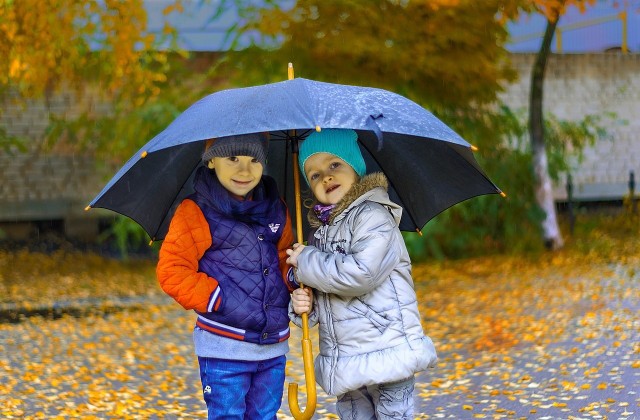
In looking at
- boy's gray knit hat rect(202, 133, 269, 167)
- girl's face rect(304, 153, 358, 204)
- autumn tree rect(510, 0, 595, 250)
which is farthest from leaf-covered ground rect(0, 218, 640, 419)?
boy's gray knit hat rect(202, 133, 269, 167)

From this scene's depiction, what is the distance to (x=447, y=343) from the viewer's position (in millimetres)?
7531

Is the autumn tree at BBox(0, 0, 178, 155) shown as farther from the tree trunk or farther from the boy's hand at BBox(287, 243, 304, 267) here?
the boy's hand at BBox(287, 243, 304, 267)

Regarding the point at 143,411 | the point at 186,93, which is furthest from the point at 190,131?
the point at 186,93

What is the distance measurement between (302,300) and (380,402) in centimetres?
53

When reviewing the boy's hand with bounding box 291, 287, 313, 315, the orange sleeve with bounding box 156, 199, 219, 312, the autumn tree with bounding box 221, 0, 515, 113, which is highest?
the autumn tree with bounding box 221, 0, 515, 113

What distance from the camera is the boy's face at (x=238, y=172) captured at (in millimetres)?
3330

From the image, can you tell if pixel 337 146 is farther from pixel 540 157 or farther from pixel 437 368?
pixel 540 157

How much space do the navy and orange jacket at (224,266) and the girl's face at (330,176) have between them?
0.78 feet

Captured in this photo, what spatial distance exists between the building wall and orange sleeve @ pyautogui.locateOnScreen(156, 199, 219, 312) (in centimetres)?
1366

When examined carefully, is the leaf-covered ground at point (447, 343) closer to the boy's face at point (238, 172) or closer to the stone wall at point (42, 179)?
Answer: the stone wall at point (42, 179)

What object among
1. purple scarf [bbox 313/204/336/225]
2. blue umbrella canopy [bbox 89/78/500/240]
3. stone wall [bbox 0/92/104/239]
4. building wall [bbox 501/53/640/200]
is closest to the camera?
blue umbrella canopy [bbox 89/78/500/240]

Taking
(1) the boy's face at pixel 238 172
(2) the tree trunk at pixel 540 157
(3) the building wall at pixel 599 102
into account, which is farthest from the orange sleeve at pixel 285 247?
(3) the building wall at pixel 599 102

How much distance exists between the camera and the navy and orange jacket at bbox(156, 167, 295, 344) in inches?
127

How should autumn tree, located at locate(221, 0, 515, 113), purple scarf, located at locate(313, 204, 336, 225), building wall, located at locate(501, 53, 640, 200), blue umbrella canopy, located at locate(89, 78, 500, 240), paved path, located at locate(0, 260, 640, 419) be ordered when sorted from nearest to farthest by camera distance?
blue umbrella canopy, located at locate(89, 78, 500, 240) → purple scarf, located at locate(313, 204, 336, 225) → paved path, located at locate(0, 260, 640, 419) → autumn tree, located at locate(221, 0, 515, 113) → building wall, located at locate(501, 53, 640, 200)
